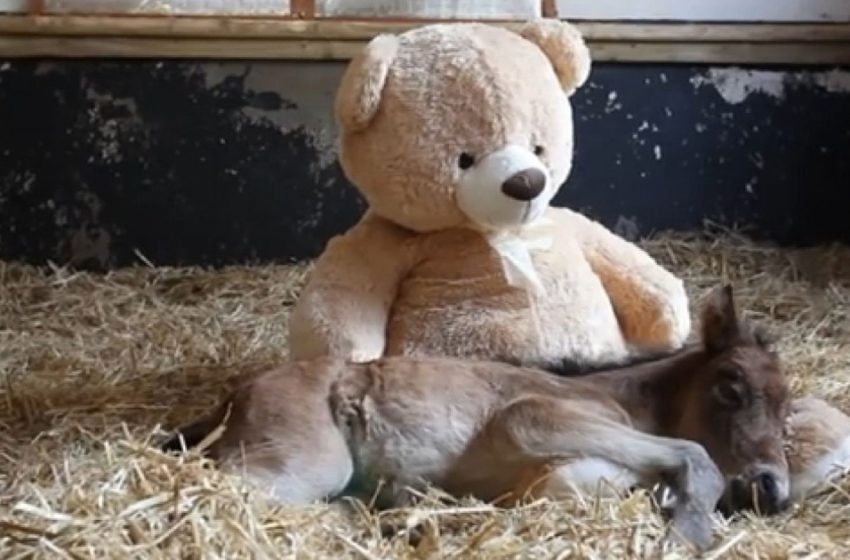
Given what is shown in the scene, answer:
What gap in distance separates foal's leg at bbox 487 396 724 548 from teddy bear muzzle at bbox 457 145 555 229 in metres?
0.35

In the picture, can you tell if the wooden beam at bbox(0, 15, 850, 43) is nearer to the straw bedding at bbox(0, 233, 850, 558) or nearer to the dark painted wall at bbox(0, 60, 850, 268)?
the dark painted wall at bbox(0, 60, 850, 268)

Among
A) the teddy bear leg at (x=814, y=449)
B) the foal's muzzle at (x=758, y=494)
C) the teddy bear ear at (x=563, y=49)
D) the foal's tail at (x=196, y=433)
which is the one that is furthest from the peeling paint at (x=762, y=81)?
the foal's tail at (x=196, y=433)

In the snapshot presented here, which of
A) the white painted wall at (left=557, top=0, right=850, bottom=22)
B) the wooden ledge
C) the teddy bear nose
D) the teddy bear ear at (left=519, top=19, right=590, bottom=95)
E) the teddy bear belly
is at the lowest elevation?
the teddy bear belly

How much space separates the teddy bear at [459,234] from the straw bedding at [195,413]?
380mm

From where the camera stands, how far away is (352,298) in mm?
2307

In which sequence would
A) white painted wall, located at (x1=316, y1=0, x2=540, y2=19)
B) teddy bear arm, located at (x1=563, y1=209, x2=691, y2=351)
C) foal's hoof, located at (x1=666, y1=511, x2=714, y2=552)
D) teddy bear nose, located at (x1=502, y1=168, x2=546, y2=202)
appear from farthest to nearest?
white painted wall, located at (x1=316, y1=0, x2=540, y2=19) → teddy bear arm, located at (x1=563, y1=209, x2=691, y2=351) → teddy bear nose, located at (x1=502, y1=168, x2=546, y2=202) → foal's hoof, located at (x1=666, y1=511, x2=714, y2=552)

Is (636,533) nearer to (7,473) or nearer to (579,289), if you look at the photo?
(579,289)

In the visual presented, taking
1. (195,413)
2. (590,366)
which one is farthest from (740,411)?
(195,413)

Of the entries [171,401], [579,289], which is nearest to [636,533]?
[579,289]

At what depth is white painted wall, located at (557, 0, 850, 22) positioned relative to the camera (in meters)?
4.09

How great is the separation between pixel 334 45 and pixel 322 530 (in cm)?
229

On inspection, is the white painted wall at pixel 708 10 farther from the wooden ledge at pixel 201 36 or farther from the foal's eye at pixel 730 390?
the foal's eye at pixel 730 390

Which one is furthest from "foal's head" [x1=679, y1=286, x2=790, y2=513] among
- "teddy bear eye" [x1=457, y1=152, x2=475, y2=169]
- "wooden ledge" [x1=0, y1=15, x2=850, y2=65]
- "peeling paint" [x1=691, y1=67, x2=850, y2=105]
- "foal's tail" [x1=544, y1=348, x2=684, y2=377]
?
"peeling paint" [x1=691, y1=67, x2=850, y2=105]

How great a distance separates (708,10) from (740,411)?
7.34 ft
